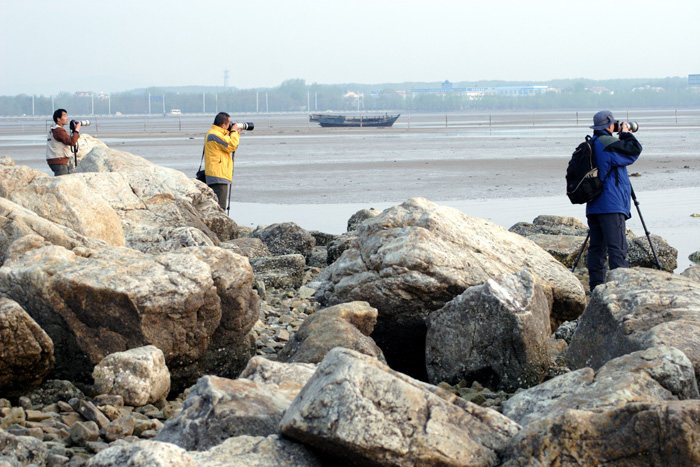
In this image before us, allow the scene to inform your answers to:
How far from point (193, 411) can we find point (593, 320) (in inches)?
138

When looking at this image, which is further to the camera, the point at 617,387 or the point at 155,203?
the point at 155,203

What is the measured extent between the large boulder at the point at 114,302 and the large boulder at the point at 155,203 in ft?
9.93

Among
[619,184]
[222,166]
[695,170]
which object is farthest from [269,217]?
[695,170]

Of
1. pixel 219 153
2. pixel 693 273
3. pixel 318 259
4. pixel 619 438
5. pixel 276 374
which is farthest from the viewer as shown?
pixel 219 153

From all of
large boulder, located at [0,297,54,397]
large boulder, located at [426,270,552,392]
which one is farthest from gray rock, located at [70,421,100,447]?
large boulder, located at [426,270,552,392]

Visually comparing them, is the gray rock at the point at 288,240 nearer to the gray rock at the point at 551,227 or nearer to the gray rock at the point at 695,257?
the gray rock at the point at 551,227

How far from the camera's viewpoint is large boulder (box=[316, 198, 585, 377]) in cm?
681

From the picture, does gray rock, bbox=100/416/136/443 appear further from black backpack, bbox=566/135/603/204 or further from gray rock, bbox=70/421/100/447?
black backpack, bbox=566/135/603/204

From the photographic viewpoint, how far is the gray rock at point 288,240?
11617mm

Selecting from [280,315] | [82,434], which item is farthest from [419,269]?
[82,434]

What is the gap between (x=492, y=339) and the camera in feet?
20.0

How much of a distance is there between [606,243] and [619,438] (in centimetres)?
497

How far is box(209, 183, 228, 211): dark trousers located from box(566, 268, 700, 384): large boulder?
747 centimetres

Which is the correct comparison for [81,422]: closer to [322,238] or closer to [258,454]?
[258,454]
